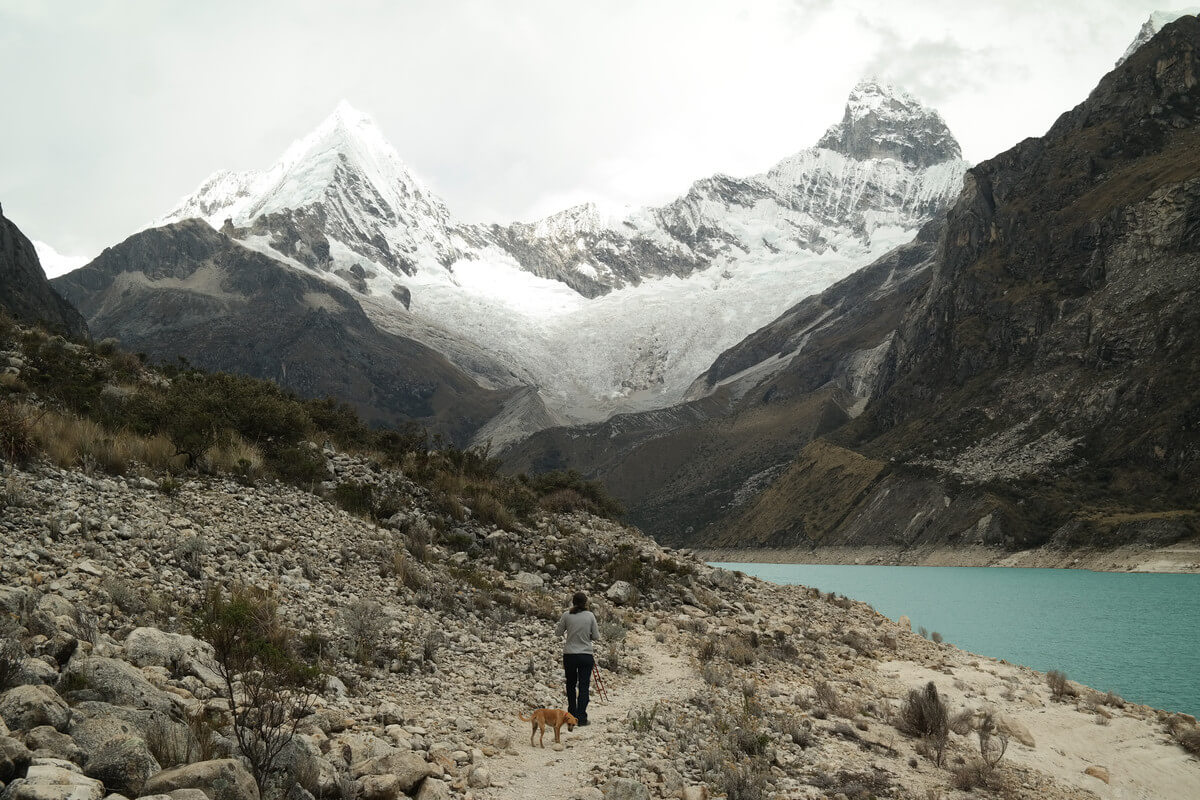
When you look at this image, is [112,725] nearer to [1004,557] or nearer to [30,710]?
[30,710]

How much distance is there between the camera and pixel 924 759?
39.3ft

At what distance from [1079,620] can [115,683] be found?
41072mm

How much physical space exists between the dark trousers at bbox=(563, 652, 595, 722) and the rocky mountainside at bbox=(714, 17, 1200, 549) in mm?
76542

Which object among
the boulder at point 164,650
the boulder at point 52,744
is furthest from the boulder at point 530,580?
the boulder at point 52,744

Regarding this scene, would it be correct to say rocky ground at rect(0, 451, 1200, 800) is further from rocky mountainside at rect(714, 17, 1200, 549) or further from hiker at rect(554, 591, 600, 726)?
rocky mountainside at rect(714, 17, 1200, 549)

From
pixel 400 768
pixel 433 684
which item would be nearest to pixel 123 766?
pixel 400 768

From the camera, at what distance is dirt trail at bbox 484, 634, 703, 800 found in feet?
28.5

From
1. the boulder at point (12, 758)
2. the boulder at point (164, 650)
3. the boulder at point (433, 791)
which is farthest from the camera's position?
the boulder at point (164, 650)

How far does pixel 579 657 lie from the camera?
11.6 m

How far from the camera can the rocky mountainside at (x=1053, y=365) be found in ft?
274

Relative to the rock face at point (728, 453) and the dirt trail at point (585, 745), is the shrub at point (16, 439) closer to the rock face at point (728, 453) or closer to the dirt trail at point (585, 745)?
the dirt trail at point (585, 745)

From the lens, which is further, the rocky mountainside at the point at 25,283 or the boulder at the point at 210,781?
the rocky mountainside at the point at 25,283

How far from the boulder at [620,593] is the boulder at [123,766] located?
14.6 m

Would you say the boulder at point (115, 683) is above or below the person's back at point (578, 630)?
above
